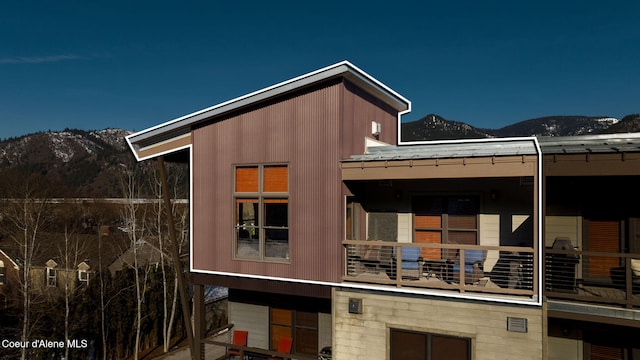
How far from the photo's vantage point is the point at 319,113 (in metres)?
9.62

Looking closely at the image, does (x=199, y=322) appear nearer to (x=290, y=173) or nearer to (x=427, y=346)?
(x=290, y=173)

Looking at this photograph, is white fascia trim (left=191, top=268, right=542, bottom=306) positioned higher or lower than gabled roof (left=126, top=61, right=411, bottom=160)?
lower

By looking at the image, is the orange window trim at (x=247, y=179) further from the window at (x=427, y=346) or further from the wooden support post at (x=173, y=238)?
the window at (x=427, y=346)

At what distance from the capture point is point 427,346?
859 centimetres

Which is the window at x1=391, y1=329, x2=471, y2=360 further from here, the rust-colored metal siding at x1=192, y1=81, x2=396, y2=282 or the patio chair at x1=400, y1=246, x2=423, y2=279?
the rust-colored metal siding at x1=192, y1=81, x2=396, y2=282

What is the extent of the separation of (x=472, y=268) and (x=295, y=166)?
457 cm

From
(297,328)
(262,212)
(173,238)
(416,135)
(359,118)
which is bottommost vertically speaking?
(297,328)

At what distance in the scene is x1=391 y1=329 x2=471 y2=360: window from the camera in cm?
831

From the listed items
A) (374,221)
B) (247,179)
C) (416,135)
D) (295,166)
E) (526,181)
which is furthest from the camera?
(416,135)

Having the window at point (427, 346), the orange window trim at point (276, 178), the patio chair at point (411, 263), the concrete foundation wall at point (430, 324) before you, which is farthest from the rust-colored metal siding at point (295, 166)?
the window at point (427, 346)

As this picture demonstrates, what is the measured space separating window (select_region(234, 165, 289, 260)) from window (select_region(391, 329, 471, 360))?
10.4ft

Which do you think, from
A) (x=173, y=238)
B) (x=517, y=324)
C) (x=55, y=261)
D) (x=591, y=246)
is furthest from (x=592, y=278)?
(x=55, y=261)

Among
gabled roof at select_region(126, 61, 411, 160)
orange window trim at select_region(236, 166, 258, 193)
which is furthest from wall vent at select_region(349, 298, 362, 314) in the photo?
gabled roof at select_region(126, 61, 411, 160)

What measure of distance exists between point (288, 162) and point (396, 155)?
2556 millimetres
